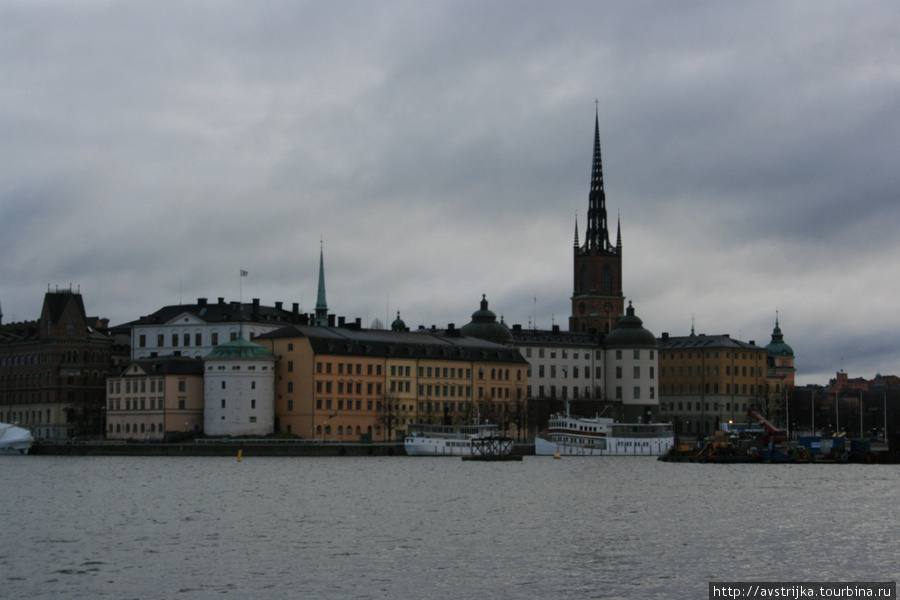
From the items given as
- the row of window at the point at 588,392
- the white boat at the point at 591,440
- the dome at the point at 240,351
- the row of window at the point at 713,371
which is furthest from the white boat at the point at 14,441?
the row of window at the point at 713,371

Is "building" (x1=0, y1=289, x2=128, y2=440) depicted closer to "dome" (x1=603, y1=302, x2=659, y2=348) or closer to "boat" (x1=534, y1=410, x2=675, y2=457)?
"boat" (x1=534, y1=410, x2=675, y2=457)

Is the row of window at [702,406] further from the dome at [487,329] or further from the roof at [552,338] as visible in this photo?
the dome at [487,329]

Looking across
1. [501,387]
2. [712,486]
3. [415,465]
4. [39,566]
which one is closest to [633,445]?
[501,387]

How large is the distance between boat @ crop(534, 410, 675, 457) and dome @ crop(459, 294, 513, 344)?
30.5 meters

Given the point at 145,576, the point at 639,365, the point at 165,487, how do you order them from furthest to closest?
the point at 639,365
the point at 165,487
the point at 145,576

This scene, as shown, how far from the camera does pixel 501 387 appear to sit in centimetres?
15138

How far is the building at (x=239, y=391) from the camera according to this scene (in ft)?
422

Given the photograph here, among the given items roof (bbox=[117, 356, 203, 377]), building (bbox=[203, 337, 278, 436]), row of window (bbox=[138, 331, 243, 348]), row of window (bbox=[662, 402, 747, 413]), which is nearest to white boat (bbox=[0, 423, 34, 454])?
roof (bbox=[117, 356, 203, 377])

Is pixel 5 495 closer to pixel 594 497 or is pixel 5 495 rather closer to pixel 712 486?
pixel 594 497

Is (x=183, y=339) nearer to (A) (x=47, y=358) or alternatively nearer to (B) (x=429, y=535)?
(A) (x=47, y=358)

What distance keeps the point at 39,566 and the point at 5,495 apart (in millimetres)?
30233

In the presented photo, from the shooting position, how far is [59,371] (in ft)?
506

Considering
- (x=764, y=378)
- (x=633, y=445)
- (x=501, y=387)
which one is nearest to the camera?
(x=633, y=445)

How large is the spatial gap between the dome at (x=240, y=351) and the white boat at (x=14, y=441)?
17627mm
